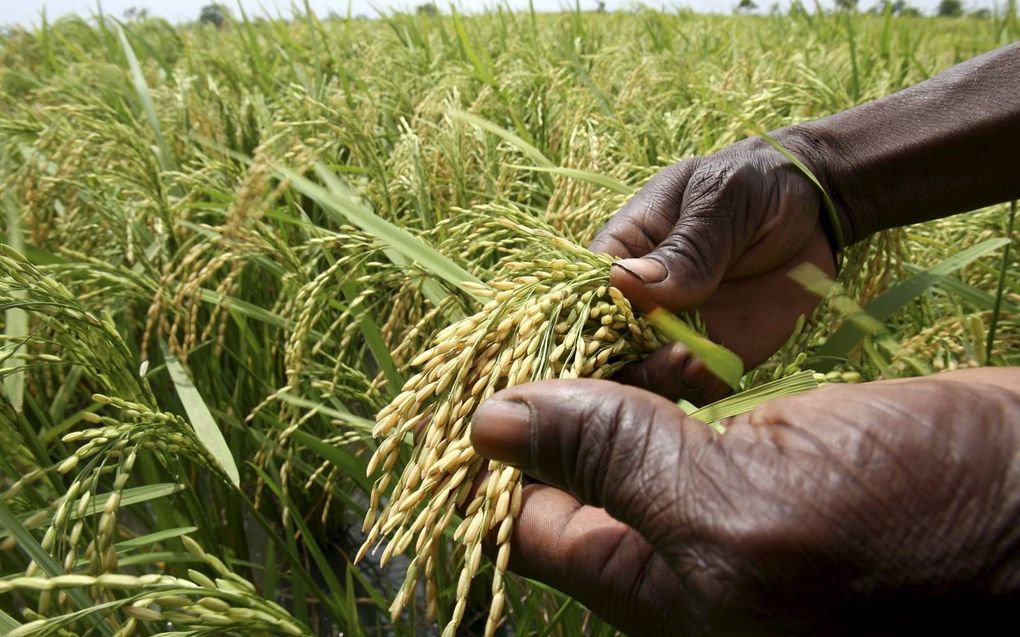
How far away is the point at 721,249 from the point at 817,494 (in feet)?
2.28

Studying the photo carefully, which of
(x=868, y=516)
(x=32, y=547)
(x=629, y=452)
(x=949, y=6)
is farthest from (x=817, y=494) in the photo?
(x=949, y=6)

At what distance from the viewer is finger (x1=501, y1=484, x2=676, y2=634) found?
0.92 metres

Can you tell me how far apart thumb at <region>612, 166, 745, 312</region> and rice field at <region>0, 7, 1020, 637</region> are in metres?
0.05

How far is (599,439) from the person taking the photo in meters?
0.86

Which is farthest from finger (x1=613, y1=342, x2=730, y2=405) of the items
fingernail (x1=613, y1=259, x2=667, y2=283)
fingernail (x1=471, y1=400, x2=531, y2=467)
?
fingernail (x1=471, y1=400, x2=531, y2=467)

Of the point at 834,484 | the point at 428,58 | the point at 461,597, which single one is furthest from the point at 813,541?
the point at 428,58

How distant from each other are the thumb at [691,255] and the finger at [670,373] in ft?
0.29

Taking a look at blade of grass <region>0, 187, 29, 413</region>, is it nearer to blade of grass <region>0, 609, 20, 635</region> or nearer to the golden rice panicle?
blade of grass <region>0, 609, 20, 635</region>

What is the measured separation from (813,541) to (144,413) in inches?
32.4

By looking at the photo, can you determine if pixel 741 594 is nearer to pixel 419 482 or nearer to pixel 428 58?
pixel 419 482

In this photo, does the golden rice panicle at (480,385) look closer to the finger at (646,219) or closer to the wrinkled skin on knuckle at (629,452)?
the wrinkled skin on knuckle at (629,452)

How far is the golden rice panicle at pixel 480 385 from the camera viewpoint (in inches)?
33.9

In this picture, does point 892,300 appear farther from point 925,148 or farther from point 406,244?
point 406,244

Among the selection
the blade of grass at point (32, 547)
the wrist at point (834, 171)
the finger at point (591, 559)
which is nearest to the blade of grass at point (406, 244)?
the finger at point (591, 559)
